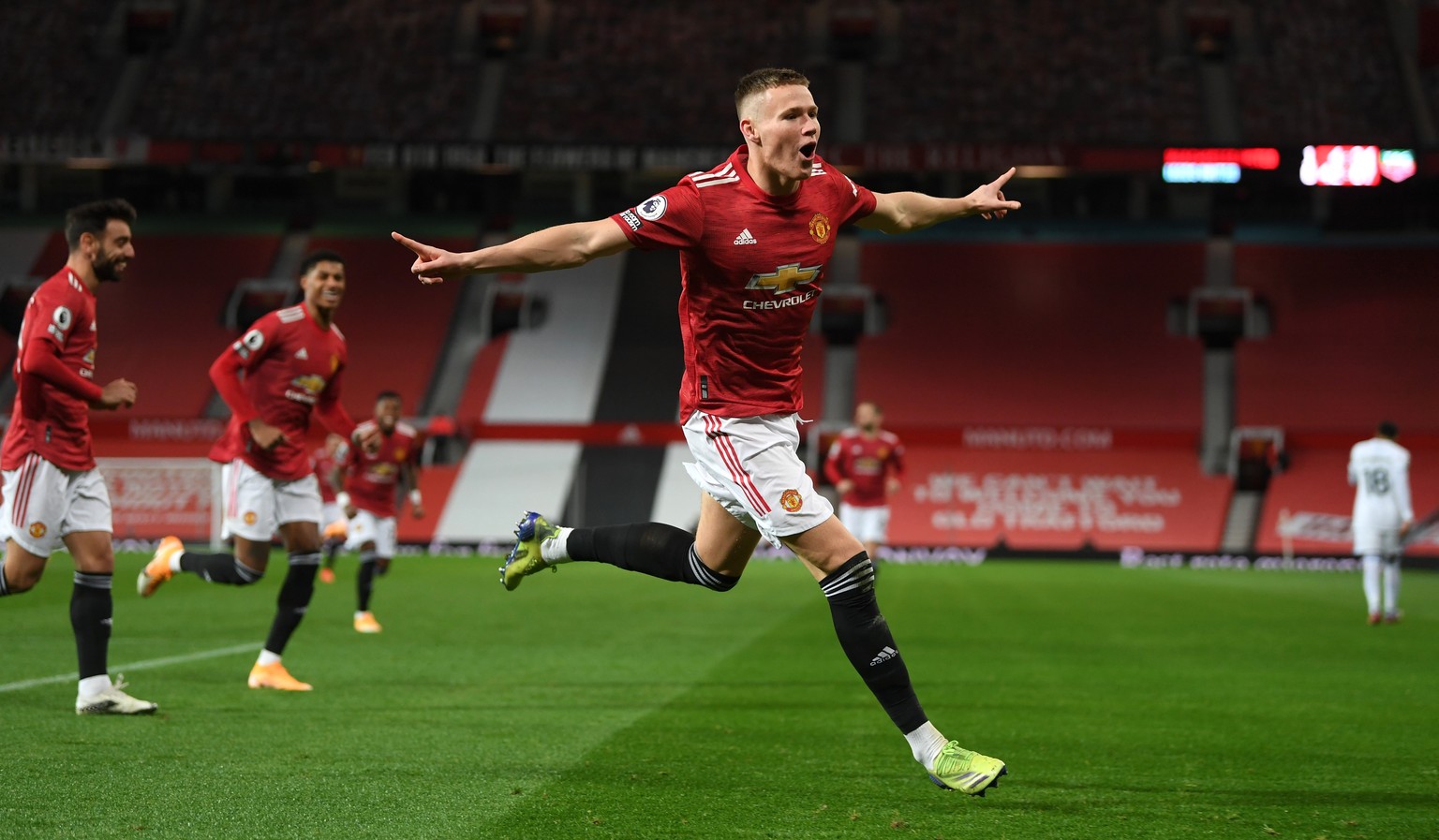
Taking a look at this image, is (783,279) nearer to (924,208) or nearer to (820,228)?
(820,228)

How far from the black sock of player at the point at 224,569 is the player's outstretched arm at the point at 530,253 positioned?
14.5ft

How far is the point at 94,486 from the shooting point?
7.26 m

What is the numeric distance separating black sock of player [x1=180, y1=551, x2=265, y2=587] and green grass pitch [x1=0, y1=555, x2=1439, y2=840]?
0.64 meters

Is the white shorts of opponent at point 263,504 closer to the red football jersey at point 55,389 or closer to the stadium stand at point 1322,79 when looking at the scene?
the red football jersey at point 55,389

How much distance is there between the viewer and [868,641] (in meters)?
5.16

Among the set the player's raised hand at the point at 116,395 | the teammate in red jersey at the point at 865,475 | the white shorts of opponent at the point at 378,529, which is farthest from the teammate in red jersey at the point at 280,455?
the teammate in red jersey at the point at 865,475

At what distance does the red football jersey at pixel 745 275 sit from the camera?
516cm

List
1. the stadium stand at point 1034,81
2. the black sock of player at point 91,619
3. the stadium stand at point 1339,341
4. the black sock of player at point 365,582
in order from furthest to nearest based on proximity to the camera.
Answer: the stadium stand at point 1034,81 → the stadium stand at point 1339,341 → the black sock of player at point 365,582 → the black sock of player at point 91,619

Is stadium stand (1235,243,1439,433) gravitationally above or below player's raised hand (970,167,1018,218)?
above

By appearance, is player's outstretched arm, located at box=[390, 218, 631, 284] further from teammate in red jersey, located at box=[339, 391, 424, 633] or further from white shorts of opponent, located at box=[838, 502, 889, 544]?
white shorts of opponent, located at box=[838, 502, 889, 544]

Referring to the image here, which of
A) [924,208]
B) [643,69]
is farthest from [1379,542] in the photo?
[643,69]

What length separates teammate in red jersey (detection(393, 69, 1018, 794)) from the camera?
5.10 metres

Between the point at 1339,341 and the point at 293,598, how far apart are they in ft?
82.3

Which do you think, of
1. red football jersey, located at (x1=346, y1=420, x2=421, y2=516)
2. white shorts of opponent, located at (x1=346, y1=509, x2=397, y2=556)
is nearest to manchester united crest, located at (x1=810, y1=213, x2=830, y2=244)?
white shorts of opponent, located at (x1=346, y1=509, x2=397, y2=556)
